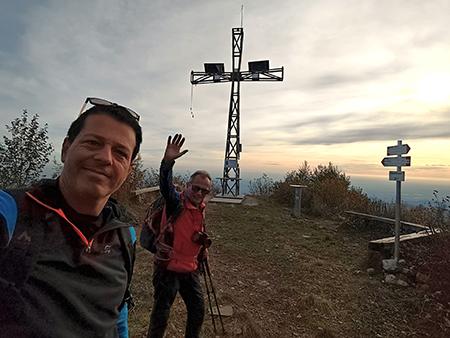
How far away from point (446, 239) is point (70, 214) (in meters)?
6.77

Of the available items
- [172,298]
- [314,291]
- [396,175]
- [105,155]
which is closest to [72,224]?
A: [105,155]

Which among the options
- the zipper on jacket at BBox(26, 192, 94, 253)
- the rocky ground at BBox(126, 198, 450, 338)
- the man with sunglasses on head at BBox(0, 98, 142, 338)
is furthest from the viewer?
the rocky ground at BBox(126, 198, 450, 338)

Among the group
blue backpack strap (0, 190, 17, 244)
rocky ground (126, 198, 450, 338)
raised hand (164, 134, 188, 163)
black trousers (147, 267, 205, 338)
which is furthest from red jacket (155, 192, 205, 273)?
blue backpack strap (0, 190, 17, 244)

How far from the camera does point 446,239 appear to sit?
17.0 ft

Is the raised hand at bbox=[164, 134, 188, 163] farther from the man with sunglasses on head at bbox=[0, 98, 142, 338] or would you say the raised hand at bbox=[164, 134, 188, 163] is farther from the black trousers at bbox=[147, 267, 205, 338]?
the black trousers at bbox=[147, 267, 205, 338]

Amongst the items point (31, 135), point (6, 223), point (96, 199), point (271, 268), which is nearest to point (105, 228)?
point (96, 199)

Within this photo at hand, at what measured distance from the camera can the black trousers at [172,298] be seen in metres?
2.55

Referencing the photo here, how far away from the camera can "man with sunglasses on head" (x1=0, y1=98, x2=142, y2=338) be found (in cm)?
88

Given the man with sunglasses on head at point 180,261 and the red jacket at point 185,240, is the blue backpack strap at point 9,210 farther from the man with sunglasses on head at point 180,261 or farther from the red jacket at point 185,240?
the red jacket at point 185,240

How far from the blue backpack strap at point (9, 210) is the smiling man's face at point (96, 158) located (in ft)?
0.67

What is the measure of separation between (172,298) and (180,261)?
1.30 ft

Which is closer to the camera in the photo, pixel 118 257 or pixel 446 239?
pixel 118 257

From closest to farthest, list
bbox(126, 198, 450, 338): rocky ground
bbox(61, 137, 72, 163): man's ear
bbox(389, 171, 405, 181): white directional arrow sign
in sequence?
1. bbox(61, 137, 72, 163): man's ear
2. bbox(126, 198, 450, 338): rocky ground
3. bbox(389, 171, 405, 181): white directional arrow sign

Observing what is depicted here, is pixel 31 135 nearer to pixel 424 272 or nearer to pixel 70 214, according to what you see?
pixel 70 214
